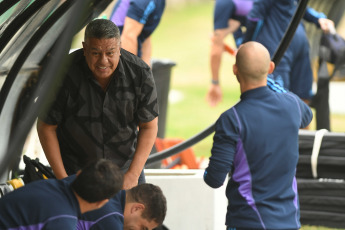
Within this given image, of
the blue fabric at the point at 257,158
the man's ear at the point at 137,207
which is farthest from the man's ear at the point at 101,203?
the blue fabric at the point at 257,158

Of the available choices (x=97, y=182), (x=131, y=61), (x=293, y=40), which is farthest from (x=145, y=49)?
(x=97, y=182)

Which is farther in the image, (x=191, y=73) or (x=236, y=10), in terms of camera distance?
(x=191, y=73)

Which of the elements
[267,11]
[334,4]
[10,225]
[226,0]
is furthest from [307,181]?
[334,4]

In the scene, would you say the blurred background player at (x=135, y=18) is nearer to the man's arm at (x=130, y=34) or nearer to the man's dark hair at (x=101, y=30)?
the man's arm at (x=130, y=34)

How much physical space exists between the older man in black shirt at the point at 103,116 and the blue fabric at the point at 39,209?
2.08ft

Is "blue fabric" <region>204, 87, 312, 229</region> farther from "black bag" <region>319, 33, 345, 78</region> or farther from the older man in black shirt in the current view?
"black bag" <region>319, 33, 345, 78</region>

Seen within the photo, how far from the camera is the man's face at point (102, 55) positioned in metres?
3.72

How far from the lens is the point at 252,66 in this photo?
11.5 feet

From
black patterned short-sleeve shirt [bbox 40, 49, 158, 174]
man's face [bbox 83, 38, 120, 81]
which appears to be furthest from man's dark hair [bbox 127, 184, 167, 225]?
Answer: man's face [bbox 83, 38, 120, 81]

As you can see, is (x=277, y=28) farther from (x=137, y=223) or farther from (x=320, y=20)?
(x=137, y=223)

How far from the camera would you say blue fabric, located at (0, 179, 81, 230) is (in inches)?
129

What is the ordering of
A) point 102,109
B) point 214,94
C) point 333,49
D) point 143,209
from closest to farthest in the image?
point 143,209
point 102,109
point 333,49
point 214,94

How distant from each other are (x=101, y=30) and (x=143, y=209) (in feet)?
2.62

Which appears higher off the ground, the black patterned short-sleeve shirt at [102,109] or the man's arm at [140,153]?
the black patterned short-sleeve shirt at [102,109]
